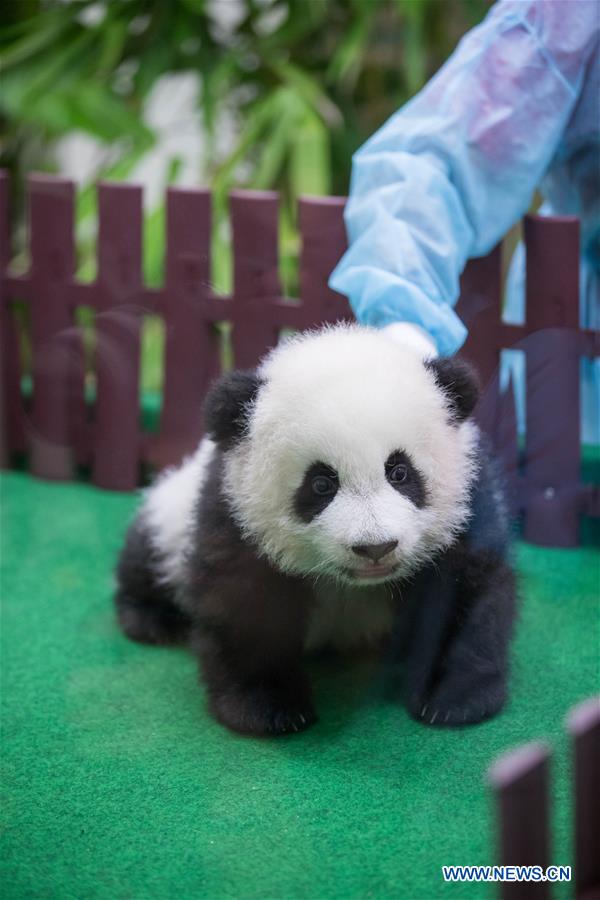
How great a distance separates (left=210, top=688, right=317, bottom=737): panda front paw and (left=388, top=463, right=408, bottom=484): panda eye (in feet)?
1.29

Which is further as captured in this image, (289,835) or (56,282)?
(56,282)

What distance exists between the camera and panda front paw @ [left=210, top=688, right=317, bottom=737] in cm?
152

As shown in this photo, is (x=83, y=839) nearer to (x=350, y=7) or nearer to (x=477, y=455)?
(x=477, y=455)

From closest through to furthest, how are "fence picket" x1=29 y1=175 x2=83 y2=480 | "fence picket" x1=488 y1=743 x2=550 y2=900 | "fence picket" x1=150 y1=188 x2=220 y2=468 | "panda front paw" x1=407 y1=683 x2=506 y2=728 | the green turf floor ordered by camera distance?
"fence picket" x1=488 y1=743 x2=550 y2=900
the green turf floor
"panda front paw" x1=407 y1=683 x2=506 y2=728
"fence picket" x1=150 y1=188 x2=220 y2=468
"fence picket" x1=29 y1=175 x2=83 y2=480

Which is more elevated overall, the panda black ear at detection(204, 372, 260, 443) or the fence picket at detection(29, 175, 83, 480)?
the panda black ear at detection(204, 372, 260, 443)

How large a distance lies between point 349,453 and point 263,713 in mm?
435

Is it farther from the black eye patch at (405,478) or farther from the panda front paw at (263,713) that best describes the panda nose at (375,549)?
the panda front paw at (263,713)

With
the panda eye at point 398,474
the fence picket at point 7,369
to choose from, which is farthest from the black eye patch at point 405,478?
the fence picket at point 7,369

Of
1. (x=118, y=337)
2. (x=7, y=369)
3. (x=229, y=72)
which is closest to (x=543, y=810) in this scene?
Answer: (x=118, y=337)

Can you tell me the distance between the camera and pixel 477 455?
4.89 feet

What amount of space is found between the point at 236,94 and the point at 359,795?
2.99 metres

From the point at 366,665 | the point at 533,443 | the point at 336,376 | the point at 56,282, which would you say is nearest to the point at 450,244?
the point at 533,443

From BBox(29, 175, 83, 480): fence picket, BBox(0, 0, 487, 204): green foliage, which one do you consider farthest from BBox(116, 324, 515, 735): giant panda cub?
BBox(0, 0, 487, 204): green foliage

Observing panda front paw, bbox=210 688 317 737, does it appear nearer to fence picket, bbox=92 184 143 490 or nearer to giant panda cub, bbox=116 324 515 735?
giant panda cub, bbox=116 324 515 735
